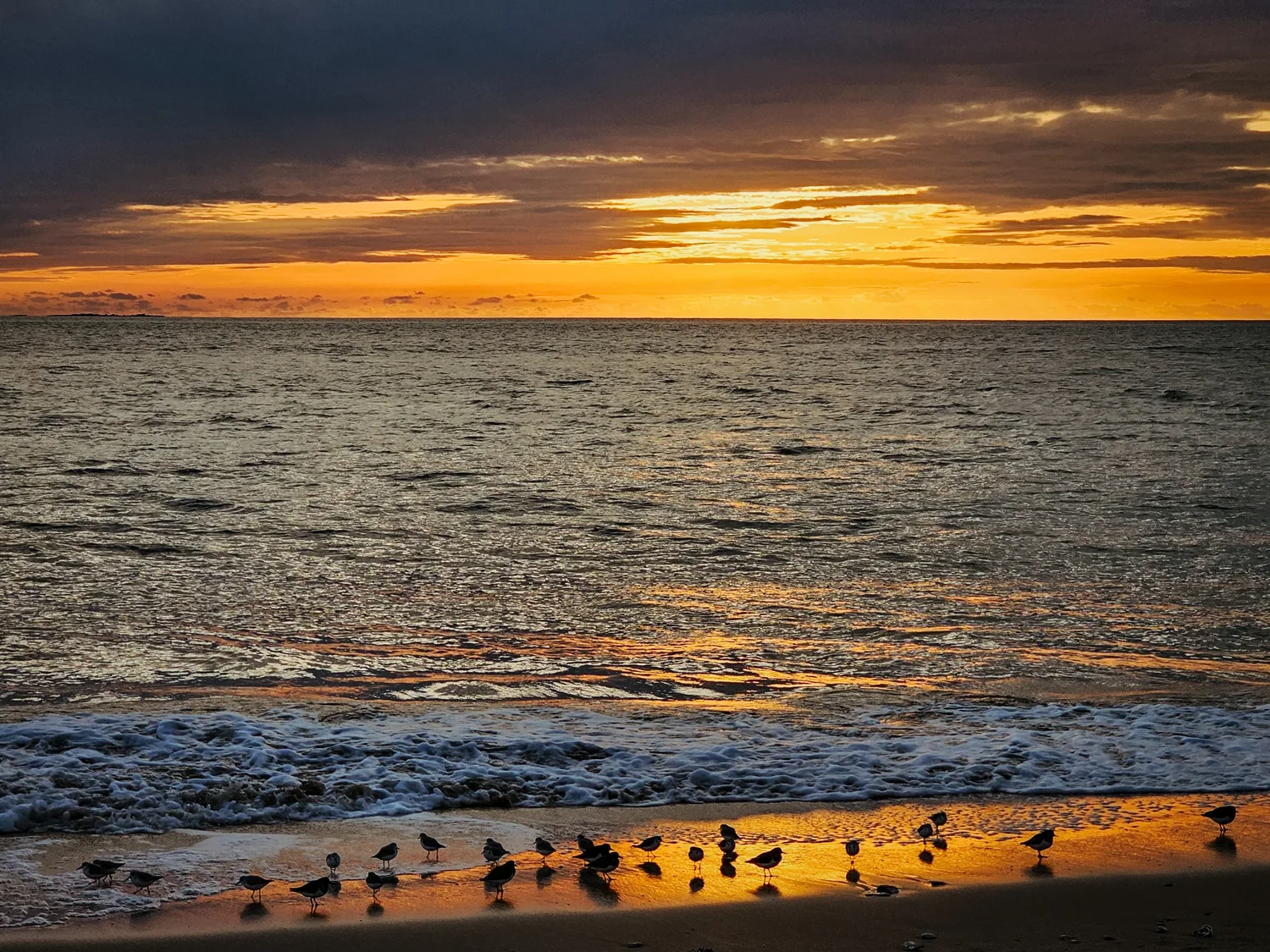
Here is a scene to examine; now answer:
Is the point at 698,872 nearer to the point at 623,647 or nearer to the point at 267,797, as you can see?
the point at 267,797

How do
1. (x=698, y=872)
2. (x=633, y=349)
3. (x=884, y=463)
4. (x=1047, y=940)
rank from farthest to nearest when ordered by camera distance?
(x=633, y=349) → (x=884, y=463) → (x=698, y=872) → (x=1047, y=940)

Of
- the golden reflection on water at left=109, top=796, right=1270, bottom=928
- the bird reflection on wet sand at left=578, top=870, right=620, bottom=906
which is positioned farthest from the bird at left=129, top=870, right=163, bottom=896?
the bird reflection on wet sand at left=578, top=870, right=620, bottom=906

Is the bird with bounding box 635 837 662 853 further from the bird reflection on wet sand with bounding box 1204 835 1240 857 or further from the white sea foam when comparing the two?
the bird reflection on wet sand with bounding box 1204 835 1240 857

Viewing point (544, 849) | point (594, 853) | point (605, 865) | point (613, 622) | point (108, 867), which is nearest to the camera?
point (108, 867)

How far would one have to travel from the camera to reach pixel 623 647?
13.1 metres

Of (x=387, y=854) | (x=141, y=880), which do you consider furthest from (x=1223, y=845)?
(x=141, y=880)

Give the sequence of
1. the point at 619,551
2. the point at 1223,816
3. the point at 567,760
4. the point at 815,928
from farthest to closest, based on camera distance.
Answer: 1. the point at 619,551
2. the point at 567,760
3. the point at 1223,816
4. the point at 815,928

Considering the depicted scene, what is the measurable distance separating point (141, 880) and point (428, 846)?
170 centimetres

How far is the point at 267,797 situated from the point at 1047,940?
5.37 meters

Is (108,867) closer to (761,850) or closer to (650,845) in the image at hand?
(650,845)

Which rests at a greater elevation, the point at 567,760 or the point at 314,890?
the point at 314,890

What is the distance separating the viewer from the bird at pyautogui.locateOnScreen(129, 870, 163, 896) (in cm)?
667

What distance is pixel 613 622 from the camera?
1433cm

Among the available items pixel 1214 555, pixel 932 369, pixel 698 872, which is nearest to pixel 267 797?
pixel 698 872
